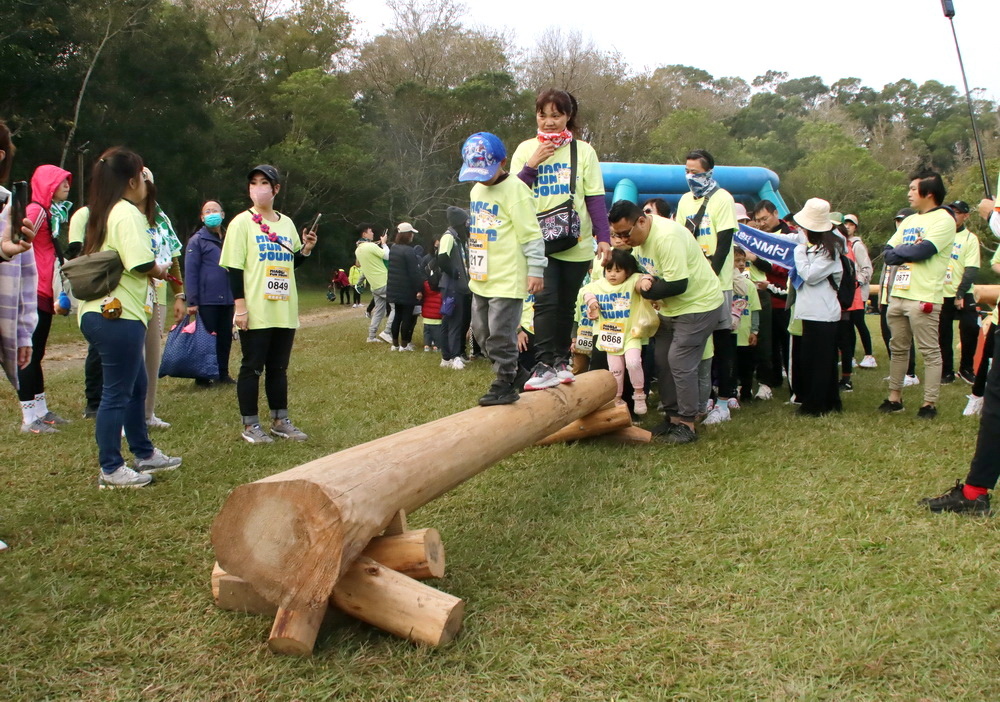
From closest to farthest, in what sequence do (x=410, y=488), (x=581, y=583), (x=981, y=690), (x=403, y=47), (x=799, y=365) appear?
(x=981, y=690) < (x=410, y=488) < (x=581, y=583) < (x=799, y=365) < (x=403, y=47)

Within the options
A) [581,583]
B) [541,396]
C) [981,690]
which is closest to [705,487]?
[541,396]

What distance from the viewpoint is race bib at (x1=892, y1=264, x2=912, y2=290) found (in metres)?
6.70

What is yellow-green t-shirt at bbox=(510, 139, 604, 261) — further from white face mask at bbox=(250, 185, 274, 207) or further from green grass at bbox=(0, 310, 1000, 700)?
white face mask at bbox=(250, 185, 274, 207)

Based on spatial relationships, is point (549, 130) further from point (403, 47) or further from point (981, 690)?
point (403, 47)

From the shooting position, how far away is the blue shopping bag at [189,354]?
7.76 m

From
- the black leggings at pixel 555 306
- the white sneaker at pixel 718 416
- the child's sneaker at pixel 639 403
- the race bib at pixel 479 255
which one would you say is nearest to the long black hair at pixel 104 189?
the race bib at pixel 479 255

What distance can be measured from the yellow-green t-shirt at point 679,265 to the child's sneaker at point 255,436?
3.10m

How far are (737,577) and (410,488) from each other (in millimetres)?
1514

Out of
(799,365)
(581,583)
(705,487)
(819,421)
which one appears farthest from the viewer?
(799,365)

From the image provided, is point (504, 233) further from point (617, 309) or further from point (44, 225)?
point (44, 225)

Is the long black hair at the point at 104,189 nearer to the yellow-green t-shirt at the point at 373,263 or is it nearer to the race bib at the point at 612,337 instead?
the race bib at the point at 612,337

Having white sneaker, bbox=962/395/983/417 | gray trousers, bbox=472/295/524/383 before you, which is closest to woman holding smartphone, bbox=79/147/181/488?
gray trousers, bbox=472/295/524/383

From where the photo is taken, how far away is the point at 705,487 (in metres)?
4.77

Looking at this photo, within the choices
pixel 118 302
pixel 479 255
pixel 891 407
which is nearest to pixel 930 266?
pixel 891 407
